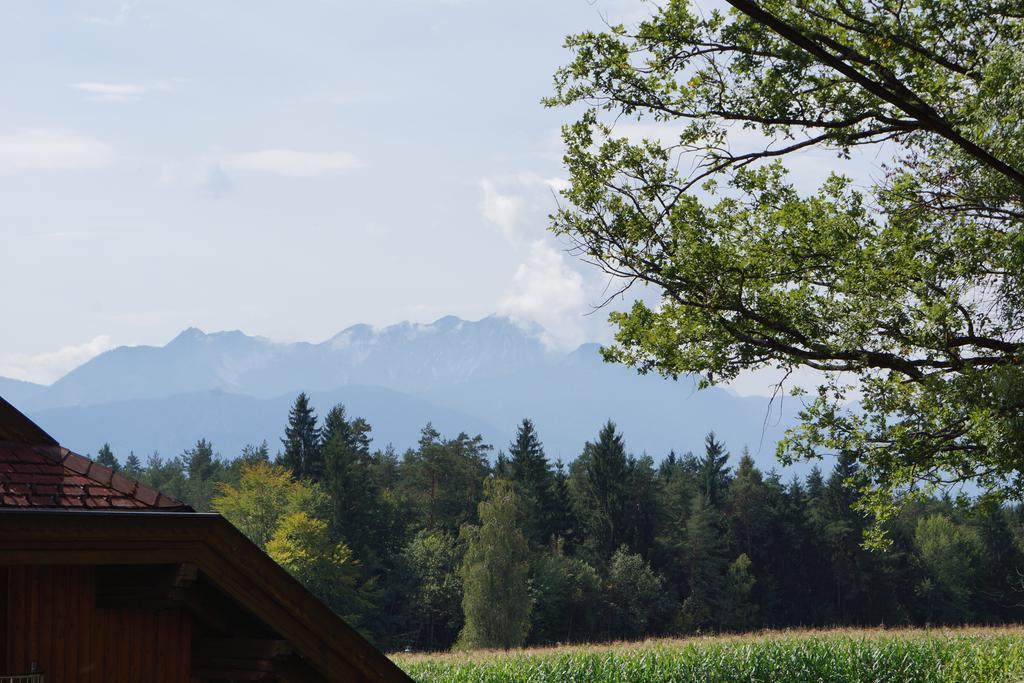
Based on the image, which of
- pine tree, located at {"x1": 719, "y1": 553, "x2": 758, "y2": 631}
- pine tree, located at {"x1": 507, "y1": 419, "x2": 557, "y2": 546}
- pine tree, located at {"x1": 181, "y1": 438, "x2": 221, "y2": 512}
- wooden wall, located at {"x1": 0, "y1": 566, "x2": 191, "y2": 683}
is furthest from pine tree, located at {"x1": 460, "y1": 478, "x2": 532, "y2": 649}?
wooden wall, located at {"x1": 0, "y1": 566, "x2": 191, "y2": 683}

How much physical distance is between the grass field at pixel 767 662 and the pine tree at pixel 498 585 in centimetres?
3093

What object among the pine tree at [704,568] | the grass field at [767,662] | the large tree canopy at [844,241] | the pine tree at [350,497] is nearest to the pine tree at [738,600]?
the pine tree at [704,568]

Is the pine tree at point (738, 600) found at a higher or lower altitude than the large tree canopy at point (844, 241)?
lower

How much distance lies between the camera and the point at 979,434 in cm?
1397

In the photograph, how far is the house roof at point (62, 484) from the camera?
4559mm

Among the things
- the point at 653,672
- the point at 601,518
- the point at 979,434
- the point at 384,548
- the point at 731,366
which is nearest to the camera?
the point at 979,434

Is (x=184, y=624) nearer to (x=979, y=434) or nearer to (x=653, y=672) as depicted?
(x=979, y=434)

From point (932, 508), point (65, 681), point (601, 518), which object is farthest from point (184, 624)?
point (932, 508)

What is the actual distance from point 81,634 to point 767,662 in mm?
23410

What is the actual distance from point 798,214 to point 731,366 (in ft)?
8.18

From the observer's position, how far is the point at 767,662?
2606cm

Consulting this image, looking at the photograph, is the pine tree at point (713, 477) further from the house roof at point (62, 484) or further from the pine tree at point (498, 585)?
the house roof at point (62, 484)

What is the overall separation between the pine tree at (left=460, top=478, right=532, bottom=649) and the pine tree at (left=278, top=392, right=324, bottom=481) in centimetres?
2515

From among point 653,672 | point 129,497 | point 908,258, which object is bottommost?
point 653,672
